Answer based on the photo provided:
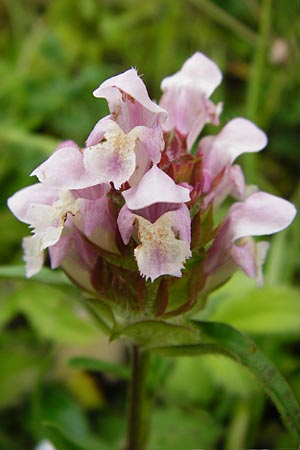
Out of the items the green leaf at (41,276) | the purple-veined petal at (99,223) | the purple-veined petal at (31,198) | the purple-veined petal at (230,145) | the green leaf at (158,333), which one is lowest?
the green leaf at (158,333)

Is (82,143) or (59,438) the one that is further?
(82,143)

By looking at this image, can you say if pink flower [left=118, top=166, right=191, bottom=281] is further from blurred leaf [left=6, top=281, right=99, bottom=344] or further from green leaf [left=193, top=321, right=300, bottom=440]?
blurred leaf [left=6, top=281, right=99, bottom=344]

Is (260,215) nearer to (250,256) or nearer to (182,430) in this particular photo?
(250,256)

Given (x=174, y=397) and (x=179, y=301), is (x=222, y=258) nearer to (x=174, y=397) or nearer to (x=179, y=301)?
(x=179, y=301)

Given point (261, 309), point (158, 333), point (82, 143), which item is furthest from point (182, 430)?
point (82, 143)

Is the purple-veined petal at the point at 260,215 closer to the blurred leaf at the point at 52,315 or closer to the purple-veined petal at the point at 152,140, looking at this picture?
the purple-veined petal at the point at 152,140

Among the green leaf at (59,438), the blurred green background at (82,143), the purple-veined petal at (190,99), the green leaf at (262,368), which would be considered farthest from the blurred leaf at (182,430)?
the purple-veined petal at (190,99)
